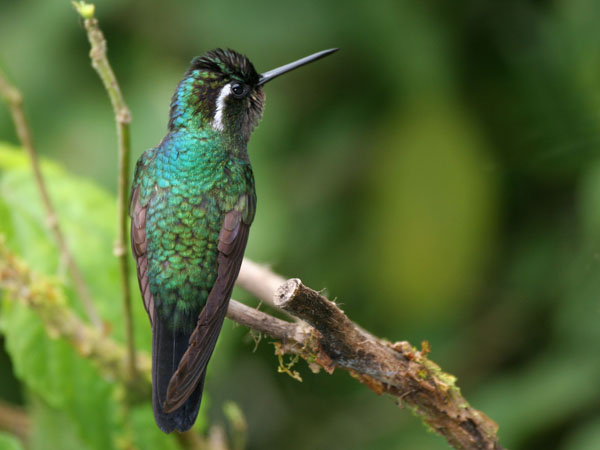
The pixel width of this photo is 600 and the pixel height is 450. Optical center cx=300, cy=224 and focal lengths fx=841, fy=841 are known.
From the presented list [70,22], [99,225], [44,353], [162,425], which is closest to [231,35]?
[70,22]

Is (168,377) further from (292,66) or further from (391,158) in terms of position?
(391,158)

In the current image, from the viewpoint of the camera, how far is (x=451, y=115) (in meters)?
3.86

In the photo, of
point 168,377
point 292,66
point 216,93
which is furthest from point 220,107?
point 168,377

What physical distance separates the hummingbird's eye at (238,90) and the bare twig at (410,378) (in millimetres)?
1089

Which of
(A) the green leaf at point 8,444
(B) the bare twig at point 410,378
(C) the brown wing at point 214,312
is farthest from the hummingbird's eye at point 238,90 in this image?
(A) the green leaf at point 8,444

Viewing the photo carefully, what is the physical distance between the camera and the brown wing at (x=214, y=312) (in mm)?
1921

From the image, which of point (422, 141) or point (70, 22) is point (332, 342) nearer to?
point (422, 141)

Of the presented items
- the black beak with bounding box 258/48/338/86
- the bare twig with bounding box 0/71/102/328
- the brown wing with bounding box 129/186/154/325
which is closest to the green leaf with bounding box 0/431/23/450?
the bare twig with bounding box 0/71/102/328

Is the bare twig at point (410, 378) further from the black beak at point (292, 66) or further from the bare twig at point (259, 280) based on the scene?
the black beak at point (292, 66)

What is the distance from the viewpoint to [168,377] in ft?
6.63

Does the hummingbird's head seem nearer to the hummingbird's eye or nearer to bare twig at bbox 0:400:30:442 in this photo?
the hummingbird's eye

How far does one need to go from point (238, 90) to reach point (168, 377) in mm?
1036

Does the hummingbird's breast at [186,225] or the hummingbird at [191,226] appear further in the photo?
the hummingbird's breast at [186,225]

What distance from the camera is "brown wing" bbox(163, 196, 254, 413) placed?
75.6 inches
